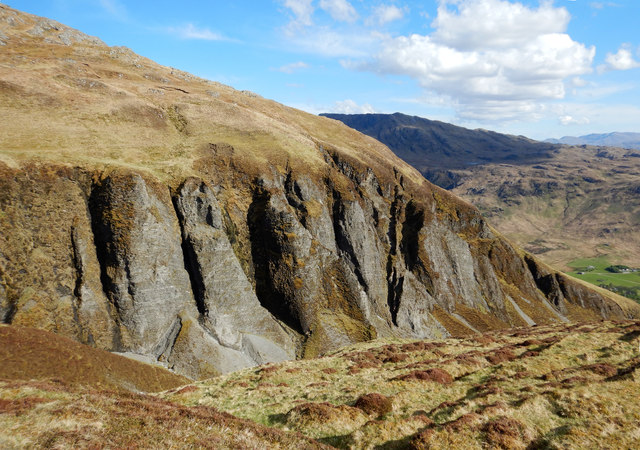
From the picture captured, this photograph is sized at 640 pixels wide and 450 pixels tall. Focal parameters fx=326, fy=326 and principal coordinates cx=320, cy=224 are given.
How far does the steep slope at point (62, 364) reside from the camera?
2756 cm

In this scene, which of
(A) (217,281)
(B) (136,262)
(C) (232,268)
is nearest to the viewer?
(B) (136,262)

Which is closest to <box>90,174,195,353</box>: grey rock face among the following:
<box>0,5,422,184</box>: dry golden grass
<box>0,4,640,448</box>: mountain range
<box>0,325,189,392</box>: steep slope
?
<box>0,4,640,448</box>: mountain range

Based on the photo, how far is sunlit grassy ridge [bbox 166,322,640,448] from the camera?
49.4 ft

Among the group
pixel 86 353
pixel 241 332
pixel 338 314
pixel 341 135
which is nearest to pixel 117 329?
pixel 86 353

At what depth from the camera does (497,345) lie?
40.4m

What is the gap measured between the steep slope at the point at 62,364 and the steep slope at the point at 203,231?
9070 mm

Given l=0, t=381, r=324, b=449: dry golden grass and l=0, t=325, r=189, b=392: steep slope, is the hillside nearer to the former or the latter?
l=0, t=381, r=324, b=449: dry golden grass

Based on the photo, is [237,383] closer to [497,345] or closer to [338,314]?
[497,345]

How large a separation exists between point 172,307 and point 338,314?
3030cm

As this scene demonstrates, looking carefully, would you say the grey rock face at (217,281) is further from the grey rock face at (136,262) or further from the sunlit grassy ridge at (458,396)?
the sunlit grassy ridge at (458,396)

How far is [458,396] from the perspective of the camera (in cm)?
2245

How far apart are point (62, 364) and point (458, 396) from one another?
1347 inches

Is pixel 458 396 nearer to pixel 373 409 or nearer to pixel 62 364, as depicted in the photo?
pixel 373 409

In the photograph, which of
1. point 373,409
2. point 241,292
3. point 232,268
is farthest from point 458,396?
point 232,268
